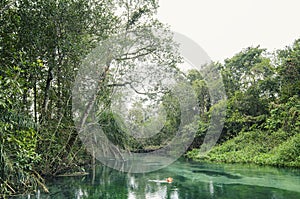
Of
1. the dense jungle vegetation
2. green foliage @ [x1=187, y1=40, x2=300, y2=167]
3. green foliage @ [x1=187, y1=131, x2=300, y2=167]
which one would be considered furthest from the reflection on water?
green foliage @ [x1=187, y1=40, x2=300, y2=167]

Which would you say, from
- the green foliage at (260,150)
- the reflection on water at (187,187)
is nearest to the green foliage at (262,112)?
the green foliage at (260,150)

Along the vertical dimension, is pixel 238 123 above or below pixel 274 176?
above

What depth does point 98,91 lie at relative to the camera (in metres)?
10.7

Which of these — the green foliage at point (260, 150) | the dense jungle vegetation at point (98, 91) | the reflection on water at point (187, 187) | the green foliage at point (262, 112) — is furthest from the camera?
the green foliage at point (262, 112)

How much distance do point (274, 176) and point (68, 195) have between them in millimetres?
6110

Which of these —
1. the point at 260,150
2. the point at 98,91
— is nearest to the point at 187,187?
the point at 98,91

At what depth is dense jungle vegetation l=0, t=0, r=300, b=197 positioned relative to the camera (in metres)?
5.86

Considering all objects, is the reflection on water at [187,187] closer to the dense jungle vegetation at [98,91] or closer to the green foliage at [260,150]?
the dense jungle vegetation at [98,91]

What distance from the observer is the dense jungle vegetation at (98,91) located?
5.86 metres

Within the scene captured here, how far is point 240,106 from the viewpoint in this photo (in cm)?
1677

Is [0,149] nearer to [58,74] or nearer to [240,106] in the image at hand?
[58,74]

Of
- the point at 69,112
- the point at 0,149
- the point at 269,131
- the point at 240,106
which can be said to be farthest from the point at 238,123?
the point at 0,149

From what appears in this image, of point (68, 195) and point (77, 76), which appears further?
point (77, 76)

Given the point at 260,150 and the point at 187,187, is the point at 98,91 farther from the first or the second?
the point at 260,150
